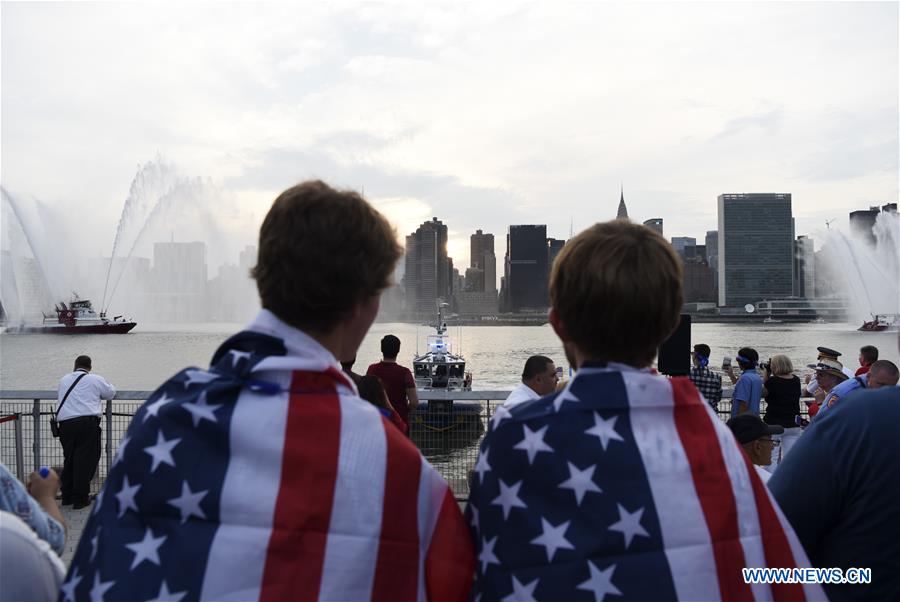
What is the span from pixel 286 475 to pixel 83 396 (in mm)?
8040

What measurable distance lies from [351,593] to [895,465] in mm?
1555

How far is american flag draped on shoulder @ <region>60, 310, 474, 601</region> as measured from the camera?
1618mm

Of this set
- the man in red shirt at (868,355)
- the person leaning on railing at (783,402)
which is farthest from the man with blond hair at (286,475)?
the man in red shirt at (868,355)

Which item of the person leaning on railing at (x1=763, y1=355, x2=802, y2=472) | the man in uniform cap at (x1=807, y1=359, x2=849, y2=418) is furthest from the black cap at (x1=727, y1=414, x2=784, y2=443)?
the man in uniform cap at (x1=807, y1=359, x2=849, y2=418)

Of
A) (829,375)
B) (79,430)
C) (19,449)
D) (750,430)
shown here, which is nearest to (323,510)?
(750,430)

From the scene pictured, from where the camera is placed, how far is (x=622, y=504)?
5.51 feet

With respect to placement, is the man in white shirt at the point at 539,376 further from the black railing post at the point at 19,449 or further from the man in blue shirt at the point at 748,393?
the black railing post at the point at 19,449

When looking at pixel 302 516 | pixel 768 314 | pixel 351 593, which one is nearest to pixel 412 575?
pixel 351 593

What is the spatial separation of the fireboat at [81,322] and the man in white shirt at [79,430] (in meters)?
121

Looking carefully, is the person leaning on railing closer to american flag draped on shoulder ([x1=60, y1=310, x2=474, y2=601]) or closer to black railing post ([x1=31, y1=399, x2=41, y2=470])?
american flag draped on shoulder ([x1=60, y1=310, x2=474, y2=601])

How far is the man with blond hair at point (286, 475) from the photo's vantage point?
1622 millimetres

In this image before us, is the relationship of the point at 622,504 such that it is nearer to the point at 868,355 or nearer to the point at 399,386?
the point at 399,386

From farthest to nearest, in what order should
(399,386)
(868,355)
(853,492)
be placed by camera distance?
(868,355)
(399,386)
(853,492)

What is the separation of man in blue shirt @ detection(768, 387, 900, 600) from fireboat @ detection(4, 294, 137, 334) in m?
130
